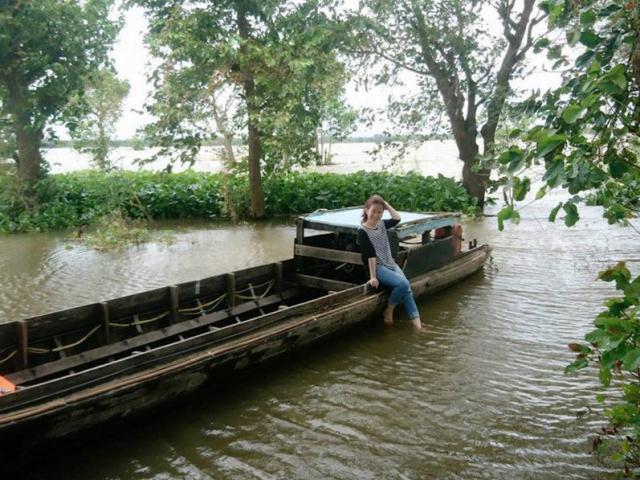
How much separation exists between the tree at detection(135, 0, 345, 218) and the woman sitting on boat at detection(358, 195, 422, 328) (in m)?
8.02

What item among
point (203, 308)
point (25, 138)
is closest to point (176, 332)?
point (203, 308)

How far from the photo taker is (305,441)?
186 inches

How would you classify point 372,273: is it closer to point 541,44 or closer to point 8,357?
point 8,357

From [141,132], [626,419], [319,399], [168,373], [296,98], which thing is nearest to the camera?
[626,419]

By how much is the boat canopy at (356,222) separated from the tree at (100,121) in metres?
9.79

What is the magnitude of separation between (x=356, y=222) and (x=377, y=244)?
751 mm

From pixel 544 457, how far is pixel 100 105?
76.7 ft

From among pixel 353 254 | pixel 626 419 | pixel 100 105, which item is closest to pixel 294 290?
pixel 353 254

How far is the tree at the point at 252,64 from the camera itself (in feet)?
48.6

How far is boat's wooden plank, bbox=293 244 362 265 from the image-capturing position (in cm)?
767

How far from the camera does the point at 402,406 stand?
5344mm

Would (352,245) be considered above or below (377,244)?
below

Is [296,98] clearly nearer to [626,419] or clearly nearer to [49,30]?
[49,30]

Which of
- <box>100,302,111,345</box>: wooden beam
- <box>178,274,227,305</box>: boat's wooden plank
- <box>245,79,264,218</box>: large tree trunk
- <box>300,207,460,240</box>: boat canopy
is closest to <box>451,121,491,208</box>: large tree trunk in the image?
<box>245,79,264,218</box>: large tree trunk
